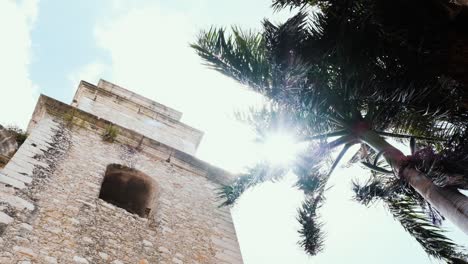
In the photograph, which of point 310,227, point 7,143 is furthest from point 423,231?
point 7,143

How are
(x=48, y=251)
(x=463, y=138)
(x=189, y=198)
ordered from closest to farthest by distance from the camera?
(x=463, y=138)
(x=48, y=251)
(x=189, y=198)

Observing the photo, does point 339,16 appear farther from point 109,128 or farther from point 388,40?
point 109,128

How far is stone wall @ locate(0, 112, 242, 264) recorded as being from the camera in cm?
534

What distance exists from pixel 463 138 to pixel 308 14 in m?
2.42

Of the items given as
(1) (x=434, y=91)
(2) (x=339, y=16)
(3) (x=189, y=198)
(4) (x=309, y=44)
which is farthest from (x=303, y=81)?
(3) (x=189, y=198)

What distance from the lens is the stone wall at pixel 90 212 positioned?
5340 millimetres

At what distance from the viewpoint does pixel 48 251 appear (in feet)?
16.9

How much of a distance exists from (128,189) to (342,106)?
16.3 feet

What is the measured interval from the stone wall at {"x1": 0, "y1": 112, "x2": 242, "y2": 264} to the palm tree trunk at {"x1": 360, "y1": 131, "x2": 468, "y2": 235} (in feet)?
10.3

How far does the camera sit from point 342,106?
17.8 ft

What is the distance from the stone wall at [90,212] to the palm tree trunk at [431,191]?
3.13 metres

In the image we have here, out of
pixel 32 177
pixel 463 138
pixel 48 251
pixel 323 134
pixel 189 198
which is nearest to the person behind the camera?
pixel 463 138

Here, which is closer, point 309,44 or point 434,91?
point 434,91

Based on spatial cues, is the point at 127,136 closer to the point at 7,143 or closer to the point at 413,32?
the point at 7,143
